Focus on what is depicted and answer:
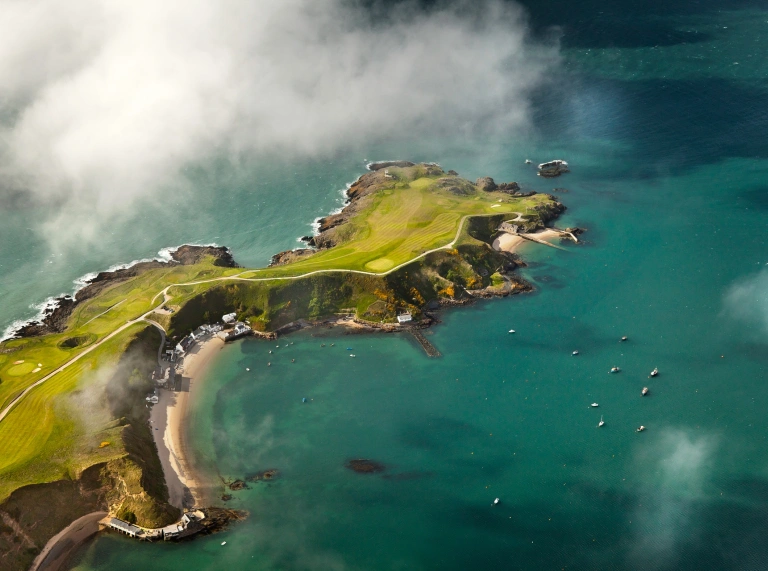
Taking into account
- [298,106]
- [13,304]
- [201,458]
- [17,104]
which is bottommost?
[201,458]

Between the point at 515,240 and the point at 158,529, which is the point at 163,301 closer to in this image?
the point at 158,529

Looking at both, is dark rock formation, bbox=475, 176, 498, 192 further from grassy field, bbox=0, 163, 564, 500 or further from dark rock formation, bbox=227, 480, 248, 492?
dark rock formation, bbox=227, 480, 248, 492

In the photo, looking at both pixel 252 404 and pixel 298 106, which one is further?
pixel 298 106

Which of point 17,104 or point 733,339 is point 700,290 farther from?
point 17,104

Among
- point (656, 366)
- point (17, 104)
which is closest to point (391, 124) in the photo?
point (17, 104)

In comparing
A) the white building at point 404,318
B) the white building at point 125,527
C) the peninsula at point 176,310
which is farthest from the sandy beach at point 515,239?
the white building at point 125,527

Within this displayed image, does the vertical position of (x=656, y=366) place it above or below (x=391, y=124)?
below

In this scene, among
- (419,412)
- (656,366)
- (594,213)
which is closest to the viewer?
(419,412)
